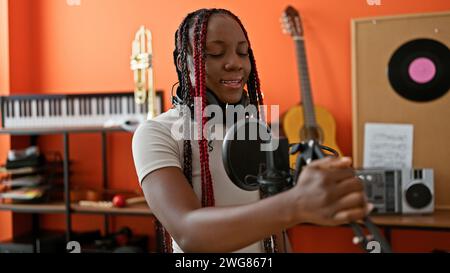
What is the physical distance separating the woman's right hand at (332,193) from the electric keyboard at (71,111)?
1.66 meters

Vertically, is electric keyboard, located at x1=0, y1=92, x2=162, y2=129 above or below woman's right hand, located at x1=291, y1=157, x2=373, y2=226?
above

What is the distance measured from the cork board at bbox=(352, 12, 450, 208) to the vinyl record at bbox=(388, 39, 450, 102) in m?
0.03

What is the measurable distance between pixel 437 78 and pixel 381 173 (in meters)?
0.36

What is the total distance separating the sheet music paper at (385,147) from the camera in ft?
5.52

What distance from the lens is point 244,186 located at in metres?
0.40

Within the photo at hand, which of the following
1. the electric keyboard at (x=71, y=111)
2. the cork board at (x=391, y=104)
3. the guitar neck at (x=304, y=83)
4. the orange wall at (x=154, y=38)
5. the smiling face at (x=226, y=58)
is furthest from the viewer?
the electric keyboard at (x=71, y=111)

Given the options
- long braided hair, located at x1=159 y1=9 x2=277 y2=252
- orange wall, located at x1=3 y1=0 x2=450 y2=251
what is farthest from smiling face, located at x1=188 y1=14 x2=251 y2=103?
orange wall, located at x1=3 y1=0 x2=450 y2=251

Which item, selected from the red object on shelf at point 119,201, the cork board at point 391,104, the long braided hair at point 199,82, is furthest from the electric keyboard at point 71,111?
the long braided hair at point 199,82

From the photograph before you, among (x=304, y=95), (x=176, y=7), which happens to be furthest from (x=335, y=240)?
(x=304, y=95)

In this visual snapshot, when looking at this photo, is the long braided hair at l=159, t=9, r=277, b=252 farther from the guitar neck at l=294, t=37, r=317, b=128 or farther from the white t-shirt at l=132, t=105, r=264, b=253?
the guitar neck at l=294, t=37, r=317, b=128

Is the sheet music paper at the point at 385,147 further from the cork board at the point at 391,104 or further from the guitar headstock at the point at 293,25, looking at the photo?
the guitar headstock at the point at 293,25

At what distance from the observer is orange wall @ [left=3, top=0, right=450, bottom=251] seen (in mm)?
814

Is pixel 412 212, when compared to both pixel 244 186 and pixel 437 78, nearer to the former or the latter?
pixel 437 78

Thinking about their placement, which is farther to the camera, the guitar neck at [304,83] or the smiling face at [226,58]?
the smiling face at [226,58]
